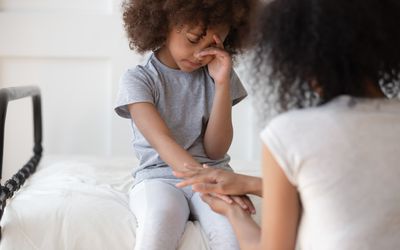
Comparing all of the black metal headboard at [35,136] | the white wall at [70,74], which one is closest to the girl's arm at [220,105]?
the black metal headboard at [35,136]

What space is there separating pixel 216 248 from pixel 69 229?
25 centimetres

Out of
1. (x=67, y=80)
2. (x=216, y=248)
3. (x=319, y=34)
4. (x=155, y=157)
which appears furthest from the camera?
(x=67, y=80)

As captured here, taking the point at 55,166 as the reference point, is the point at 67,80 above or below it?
above

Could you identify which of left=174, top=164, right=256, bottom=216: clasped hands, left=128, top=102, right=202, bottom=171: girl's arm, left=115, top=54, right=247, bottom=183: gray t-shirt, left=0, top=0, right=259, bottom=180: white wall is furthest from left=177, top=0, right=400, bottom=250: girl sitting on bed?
left=0, top=0, right=259, bottom=180: white wall

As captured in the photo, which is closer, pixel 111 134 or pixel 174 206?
pixel 174 206

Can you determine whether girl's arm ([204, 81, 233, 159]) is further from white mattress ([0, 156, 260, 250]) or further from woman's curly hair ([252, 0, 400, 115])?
woman's curly hair ([252, 0, 400, 115])

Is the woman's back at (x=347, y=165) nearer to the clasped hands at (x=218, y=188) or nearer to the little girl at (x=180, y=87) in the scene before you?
the clasped hands at (x=218, y=188)

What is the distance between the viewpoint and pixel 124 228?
0.97 meters

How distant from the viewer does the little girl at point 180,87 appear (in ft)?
3.59

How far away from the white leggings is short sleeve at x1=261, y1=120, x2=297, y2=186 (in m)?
0.28

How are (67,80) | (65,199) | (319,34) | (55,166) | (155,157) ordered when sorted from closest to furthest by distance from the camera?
(319,34) < (65,199) < (155,157) < (55,166) < (67,80)

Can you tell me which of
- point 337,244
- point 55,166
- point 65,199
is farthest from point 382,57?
point 55,166

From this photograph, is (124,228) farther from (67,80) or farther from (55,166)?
(67,80)

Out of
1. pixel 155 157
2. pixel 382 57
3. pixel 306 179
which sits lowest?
pixel 155 157
